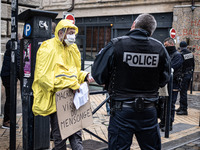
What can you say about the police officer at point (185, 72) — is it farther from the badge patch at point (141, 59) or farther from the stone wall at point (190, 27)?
the stone wall at point (190, 27)

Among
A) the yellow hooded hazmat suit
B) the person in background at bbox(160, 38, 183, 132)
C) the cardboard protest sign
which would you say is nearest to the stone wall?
the person in background at bbox(160, 38, 183, 132)

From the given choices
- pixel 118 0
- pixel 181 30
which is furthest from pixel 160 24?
pixel 118 0

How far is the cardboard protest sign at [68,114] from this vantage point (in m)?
3.41

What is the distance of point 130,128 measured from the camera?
2820mm

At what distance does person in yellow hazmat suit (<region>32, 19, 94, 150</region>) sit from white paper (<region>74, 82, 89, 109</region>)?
12cm

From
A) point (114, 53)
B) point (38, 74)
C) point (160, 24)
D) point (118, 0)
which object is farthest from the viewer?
point (118, 0)

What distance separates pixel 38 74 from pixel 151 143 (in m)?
1.48

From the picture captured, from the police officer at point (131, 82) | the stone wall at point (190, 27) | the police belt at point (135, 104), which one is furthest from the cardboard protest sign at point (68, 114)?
the stone wall at point (190, 27)

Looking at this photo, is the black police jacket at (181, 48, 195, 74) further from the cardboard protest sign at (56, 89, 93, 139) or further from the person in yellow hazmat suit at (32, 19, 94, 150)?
the person in yellow hazmat suit at (32, 19, 94, 150)

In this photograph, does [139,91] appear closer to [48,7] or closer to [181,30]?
[181,30]

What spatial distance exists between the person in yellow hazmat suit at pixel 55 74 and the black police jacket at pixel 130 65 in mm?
626

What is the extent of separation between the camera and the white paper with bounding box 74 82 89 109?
356cm

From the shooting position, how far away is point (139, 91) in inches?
113

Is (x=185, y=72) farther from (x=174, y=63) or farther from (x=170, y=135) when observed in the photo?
(x=170, y=135)
